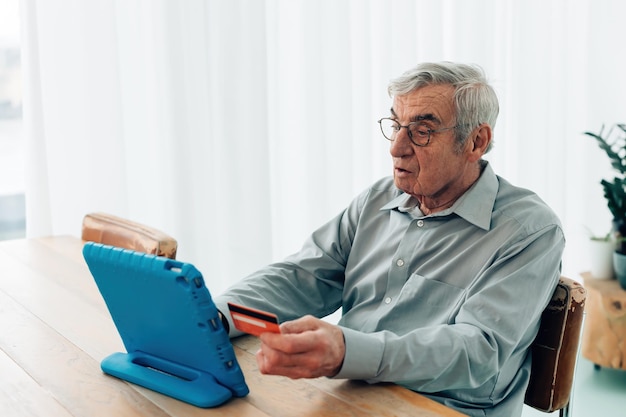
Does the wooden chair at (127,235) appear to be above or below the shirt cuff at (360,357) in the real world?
above

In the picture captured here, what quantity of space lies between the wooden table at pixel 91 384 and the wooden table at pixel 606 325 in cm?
204

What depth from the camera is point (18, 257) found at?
2.00 metres

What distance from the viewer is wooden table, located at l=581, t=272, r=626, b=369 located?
3023mm

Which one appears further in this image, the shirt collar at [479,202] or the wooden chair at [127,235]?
the wooden chair at [127,235]

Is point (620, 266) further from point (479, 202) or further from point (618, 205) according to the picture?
point (479, 202)

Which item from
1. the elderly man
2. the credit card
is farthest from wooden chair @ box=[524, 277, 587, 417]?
the credit card

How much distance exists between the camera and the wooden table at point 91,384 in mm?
1176

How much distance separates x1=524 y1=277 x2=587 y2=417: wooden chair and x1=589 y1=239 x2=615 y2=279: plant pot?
178 cm

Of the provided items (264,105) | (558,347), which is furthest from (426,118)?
(264,105)

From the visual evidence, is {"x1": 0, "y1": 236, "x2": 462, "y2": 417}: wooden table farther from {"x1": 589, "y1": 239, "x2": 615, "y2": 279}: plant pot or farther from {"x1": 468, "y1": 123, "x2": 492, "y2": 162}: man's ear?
{"x1": 589, "y1": 239, "x2": 615, "y2": 279}: plant pot

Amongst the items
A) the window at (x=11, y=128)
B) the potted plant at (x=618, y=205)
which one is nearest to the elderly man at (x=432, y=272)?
the window at (x=11, y=128)

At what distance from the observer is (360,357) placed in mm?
1216

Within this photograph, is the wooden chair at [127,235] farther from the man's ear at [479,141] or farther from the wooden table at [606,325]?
the wooden table at [606,325]

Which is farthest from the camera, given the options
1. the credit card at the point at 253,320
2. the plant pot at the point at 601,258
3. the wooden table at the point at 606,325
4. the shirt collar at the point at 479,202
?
the plant pot at the point at 601,258
